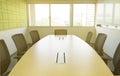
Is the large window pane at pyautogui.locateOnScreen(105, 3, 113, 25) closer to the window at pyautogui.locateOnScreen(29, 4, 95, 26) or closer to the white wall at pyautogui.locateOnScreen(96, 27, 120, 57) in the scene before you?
the white wall at pyautogui.locateOnScreen(96, 27, 120, 57)

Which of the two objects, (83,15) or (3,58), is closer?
(3,58)

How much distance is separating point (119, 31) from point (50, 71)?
120 inches

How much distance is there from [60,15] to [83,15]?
3.45ft

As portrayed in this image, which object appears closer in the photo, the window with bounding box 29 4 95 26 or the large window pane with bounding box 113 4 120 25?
the large window pane with bounding box 113 4 120 25

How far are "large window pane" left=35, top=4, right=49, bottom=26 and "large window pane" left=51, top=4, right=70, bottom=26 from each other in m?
0.27

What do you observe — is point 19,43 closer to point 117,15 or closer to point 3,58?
point 3,58

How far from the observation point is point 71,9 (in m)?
6.98

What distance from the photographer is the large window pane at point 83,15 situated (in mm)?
6996

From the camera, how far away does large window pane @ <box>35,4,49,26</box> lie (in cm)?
702

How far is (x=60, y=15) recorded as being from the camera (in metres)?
7.15

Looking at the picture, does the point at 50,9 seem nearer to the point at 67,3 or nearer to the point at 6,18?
the point at 67,3

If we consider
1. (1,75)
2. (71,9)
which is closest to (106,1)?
(71,9)

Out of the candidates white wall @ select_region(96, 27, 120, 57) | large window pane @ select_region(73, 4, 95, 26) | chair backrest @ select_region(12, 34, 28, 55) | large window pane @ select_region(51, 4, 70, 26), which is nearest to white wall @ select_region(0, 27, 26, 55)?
chair backrest @ select_region(12, 34, 28, 55)

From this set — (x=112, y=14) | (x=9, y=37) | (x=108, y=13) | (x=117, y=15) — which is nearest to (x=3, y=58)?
(x=9, y=37)
